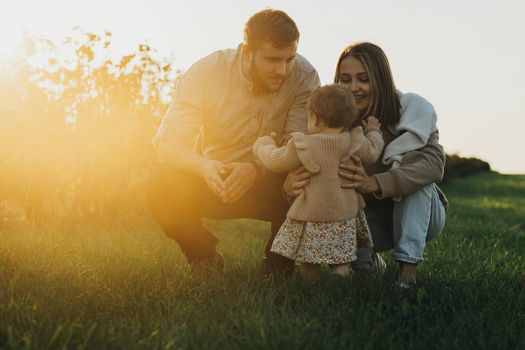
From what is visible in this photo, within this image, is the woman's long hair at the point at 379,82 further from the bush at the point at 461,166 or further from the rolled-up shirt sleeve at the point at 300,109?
the bush at the point at 461,166

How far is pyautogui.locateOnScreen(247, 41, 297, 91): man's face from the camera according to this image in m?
3.88

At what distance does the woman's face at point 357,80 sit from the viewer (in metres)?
4.08

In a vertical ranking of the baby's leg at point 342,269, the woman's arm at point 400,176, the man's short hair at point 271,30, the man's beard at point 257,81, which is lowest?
the baby's leg at point 342,269

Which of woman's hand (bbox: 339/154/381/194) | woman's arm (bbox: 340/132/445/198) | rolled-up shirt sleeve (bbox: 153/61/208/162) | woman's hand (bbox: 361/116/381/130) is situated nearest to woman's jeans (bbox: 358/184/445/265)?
woman's arm (bbox: 340/132/445/198)

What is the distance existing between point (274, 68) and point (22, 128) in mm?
3322

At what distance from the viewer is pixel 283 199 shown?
4.12m

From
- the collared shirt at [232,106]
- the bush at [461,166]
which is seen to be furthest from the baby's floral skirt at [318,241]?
the bush at [461,166]

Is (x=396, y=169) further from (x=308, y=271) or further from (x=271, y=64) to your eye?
(x=271, y=64)

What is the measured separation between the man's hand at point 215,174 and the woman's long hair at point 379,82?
39.3 inches

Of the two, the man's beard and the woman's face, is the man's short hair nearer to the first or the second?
the man's beard

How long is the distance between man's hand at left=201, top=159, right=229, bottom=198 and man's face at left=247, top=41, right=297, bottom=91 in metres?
0.64

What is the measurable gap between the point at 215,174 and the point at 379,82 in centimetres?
120

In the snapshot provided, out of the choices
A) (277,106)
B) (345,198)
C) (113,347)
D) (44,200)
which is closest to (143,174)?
(44,200)

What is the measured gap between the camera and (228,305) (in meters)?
3.23
